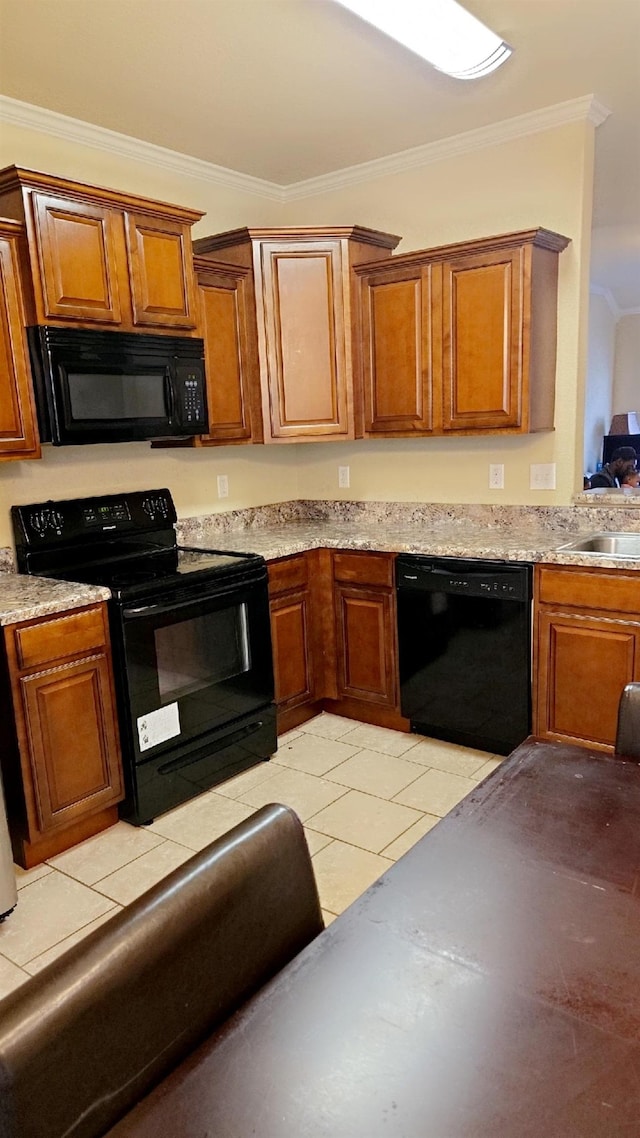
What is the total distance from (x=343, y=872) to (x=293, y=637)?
1292mm

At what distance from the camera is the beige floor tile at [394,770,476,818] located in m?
2.80

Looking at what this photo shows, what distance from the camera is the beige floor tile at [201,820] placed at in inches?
105

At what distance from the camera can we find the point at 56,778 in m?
2.49

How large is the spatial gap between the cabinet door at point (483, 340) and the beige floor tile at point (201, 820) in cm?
188

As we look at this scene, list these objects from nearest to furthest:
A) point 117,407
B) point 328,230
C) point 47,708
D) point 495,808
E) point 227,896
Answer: point 227,896
point 495,808
point 47,708
point 117,407
point 328,230

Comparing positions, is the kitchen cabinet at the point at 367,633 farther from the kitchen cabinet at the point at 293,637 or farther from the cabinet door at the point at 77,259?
the cabinet door at the point at 77,259

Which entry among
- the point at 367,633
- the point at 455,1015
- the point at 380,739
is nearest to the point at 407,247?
the point at 367,633

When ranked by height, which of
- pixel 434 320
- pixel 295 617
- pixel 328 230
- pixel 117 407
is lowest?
pixel 295 617

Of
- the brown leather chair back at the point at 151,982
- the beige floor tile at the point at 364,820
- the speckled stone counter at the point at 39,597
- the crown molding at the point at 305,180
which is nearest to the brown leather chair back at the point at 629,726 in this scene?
the brown leather chair back at the point at 151,982

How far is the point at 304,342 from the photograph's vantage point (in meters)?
3.54

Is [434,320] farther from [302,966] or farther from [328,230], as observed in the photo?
[302,966]

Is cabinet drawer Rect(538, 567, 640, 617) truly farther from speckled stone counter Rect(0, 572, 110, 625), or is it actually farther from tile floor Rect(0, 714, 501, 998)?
speckled stone counter Rect(0, 572, 110, 625)

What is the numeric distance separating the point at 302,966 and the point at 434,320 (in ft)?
9.62

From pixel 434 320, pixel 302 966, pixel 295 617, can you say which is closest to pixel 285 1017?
pixel 302 966
